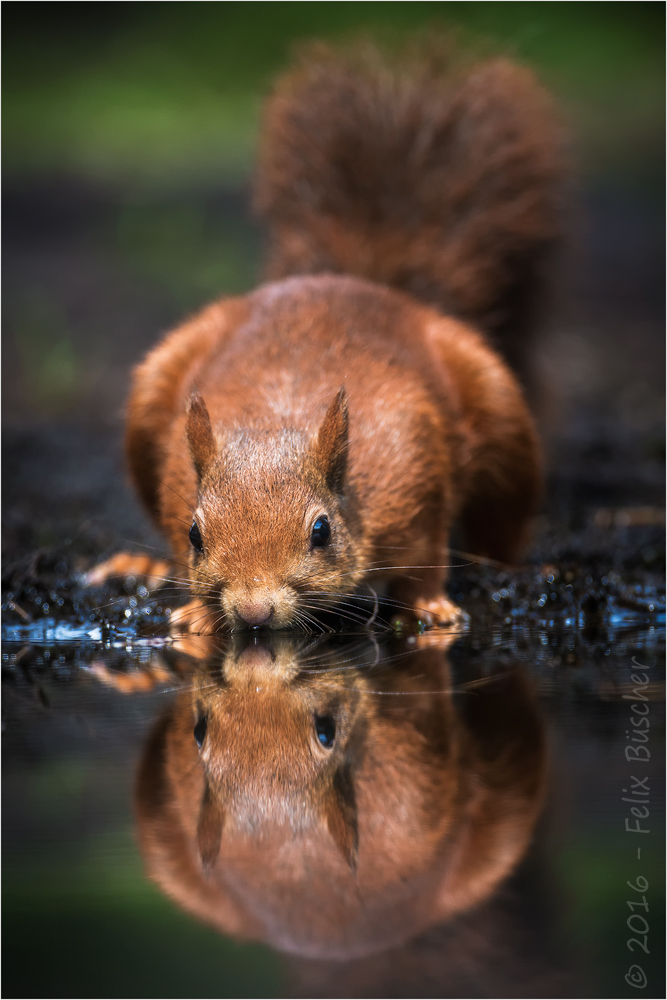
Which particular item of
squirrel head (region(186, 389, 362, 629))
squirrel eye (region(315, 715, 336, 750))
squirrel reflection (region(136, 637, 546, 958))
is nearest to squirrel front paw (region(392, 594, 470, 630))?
squirrel head (region(186, 389, 362, 629))

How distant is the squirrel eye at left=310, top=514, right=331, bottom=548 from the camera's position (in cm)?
313

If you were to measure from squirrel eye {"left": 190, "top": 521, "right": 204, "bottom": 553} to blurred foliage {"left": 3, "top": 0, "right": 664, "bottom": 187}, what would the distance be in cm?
1060

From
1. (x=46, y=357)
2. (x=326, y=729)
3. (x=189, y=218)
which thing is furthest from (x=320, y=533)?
(x=189, y=218)

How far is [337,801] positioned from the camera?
190 centimetres

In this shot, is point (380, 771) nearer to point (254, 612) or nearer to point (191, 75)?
point (254, 612)

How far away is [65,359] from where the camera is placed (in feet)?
25.7

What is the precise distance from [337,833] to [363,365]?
219cm

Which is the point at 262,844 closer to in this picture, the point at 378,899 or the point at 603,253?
the point at 378,899

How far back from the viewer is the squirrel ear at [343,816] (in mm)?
1733

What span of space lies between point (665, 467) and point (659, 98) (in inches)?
419

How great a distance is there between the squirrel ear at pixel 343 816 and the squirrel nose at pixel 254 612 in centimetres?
86

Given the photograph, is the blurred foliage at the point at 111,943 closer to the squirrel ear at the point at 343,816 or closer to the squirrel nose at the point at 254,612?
the squirrel ear at the point at 343,816

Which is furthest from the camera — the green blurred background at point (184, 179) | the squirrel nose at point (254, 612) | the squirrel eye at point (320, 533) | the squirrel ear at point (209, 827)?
the green blurred background at point (184, 179)

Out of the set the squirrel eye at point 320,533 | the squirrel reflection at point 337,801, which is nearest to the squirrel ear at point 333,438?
the squirrel eye at point 320,533
